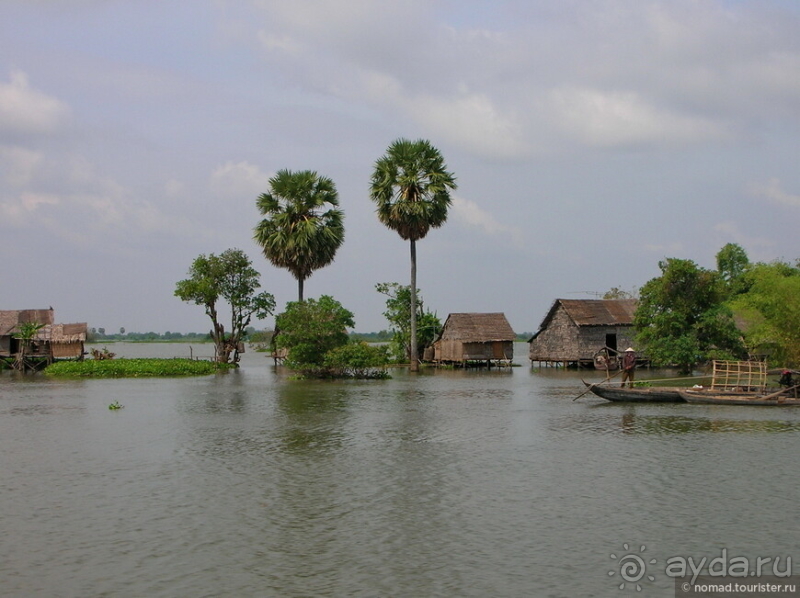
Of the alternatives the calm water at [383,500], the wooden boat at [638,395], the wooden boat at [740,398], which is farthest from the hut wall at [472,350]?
the calm water at [383,500]

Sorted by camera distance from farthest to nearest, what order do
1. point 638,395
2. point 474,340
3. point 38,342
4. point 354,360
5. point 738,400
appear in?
point 474,340
point 38,342
point 354,360
point 638,395
point 738,400

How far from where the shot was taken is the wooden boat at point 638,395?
28.4 m

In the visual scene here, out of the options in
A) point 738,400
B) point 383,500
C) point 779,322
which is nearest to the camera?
point 383,500

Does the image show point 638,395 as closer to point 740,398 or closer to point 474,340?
point 740,398

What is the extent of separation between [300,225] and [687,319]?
2376 centimetres

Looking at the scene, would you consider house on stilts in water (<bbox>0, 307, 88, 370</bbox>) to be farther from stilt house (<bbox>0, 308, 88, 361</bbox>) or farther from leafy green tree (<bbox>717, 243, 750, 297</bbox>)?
leafy green tree (<bbox>717, 243, 750, 297</bbox>)

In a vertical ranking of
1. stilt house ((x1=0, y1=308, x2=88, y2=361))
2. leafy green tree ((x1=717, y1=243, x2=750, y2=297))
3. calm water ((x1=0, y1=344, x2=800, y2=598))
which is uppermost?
leafy green tree ((x1=717, y1=243, x2=750, y2=297))

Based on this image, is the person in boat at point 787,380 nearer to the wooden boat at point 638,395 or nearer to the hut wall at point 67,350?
the wooden boat at point 638,395

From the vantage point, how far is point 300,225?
5225cm

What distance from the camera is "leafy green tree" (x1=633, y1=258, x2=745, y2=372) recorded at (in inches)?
1688

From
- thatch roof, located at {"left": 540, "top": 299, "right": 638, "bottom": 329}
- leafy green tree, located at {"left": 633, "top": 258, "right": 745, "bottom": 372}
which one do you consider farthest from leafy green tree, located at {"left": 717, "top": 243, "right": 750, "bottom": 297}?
leafy green tree, located at {"left": 633, "top": 258, "right": 745, "bottom": 372}

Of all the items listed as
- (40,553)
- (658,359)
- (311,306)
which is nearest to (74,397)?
(311,306)

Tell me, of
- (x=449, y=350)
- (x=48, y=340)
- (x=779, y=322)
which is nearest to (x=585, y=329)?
(x=449, y=350)

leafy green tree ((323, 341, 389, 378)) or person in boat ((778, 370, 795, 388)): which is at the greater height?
leafy green tree ((323, 341, 389, 378))
